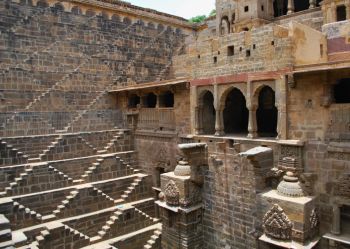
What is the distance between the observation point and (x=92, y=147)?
14414 mm

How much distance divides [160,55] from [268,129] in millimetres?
8448

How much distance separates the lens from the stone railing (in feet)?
45.6

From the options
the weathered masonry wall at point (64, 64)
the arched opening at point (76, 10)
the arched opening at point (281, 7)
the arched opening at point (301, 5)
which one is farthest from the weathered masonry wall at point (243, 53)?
the arched opening at point (301, 5)

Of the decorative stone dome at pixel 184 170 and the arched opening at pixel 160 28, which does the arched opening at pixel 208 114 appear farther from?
the arched opening at pixel 160 28

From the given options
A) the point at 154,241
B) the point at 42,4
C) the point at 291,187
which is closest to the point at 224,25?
the point at 42,4

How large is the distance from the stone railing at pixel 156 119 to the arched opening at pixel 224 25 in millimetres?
9397

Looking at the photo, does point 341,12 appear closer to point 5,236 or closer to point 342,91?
point 342,91

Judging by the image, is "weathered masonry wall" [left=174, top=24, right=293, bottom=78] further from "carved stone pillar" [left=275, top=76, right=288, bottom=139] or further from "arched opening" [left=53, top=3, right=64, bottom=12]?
"arched opening" [left=53, top=3, right=64, bottom=12]

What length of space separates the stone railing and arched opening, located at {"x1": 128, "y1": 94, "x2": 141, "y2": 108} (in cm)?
133

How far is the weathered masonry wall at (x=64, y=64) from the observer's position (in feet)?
45.0

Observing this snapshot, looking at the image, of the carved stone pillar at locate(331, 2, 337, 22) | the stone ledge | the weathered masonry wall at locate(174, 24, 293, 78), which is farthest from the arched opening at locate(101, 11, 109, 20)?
the stone ledge

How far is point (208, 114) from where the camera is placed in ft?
41.9

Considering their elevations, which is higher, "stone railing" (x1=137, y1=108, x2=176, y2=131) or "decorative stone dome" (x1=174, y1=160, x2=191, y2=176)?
"stone railing" (x1=137, y1=108, x2=176, y2=131)

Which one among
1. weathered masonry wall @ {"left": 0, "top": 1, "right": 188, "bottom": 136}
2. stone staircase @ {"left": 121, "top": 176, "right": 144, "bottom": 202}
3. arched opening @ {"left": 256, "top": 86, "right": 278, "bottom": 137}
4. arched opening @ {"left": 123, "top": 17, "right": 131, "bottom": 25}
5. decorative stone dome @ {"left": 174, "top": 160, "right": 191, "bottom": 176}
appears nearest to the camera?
decorative stone dome @ {"left": 174, "top": 160, "right": 191, "bottom": 176}
